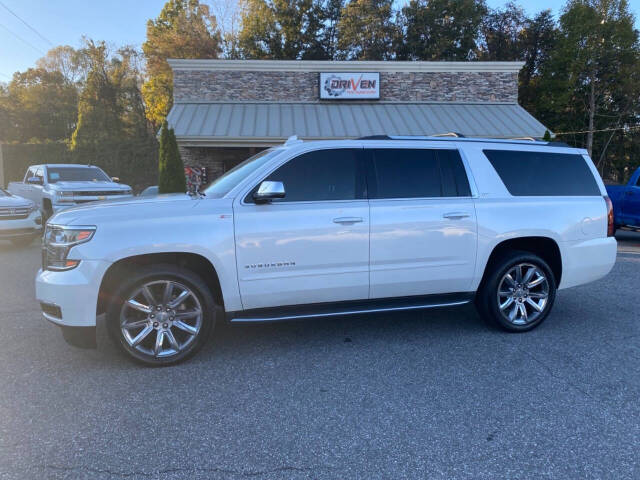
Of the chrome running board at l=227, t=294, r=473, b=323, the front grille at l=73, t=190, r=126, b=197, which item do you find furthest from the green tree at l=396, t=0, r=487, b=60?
the chrome running board at l=227, t=294, r=473, b=323

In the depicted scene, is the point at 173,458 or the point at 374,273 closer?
the point at 173,458

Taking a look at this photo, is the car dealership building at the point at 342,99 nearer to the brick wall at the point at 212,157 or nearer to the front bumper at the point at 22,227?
the brick wall at the point at 212,157

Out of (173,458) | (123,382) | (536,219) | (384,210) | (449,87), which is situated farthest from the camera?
(449,87)

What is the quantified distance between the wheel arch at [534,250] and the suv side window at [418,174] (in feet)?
2.39

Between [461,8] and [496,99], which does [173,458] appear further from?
[461,8]

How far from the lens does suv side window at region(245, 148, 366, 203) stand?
13.3ft

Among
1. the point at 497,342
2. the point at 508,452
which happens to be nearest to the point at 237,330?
the point at 497,342

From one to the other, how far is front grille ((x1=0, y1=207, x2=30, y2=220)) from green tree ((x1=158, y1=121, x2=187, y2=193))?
4.43m

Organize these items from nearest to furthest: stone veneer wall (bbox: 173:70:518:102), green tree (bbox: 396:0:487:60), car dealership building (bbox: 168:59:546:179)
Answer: car dealership building (bbox: 168:59:546:179), stone veneer wall (bbox: 173:70:518:102), green tree (bbox: 396:0:487:60)

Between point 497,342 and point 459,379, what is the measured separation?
1030mm

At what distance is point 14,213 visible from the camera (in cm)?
1002

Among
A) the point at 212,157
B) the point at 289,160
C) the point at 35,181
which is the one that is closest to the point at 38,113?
the point at 212,157

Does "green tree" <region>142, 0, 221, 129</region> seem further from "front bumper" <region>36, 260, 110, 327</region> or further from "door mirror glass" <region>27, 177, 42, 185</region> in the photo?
"front bumper" <region>36, 260, 110, 327</region>

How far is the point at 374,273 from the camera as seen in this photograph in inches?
164
